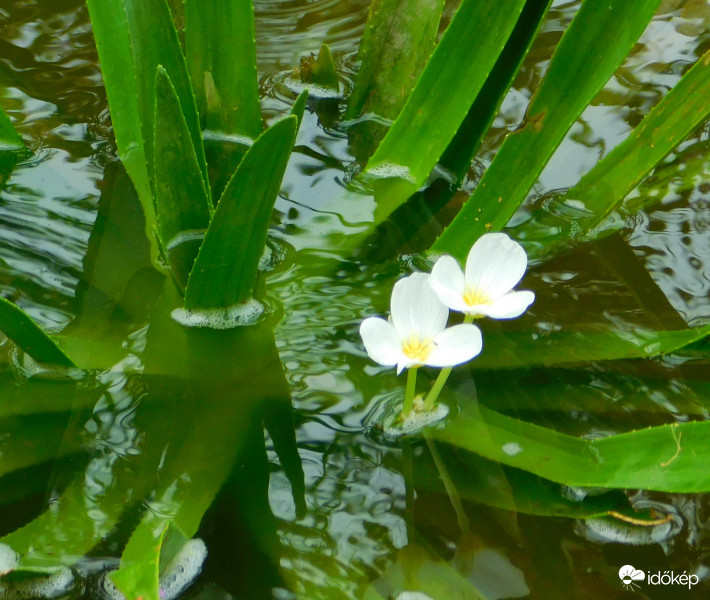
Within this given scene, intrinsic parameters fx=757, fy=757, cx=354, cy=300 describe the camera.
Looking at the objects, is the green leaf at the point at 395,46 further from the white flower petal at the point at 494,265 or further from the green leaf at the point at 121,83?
the white flower petal at the point at 494,265

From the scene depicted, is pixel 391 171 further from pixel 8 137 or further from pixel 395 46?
pixel 8 137

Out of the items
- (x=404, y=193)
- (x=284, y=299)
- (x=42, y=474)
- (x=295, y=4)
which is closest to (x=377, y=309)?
(x=284, y=299)

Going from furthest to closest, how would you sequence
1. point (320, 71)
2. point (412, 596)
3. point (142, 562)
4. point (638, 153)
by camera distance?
point (320, 71)
point (638, 153)
point (412, 596)
point (142, 562)

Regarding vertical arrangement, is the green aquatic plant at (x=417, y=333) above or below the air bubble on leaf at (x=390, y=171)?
above

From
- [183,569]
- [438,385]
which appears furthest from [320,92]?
[183,569]

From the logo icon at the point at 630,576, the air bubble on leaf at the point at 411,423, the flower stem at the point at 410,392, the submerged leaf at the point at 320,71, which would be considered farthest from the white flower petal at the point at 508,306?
the submerged leaf at the point at 320,71

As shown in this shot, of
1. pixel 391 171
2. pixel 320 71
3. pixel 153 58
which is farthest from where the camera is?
pixel 320 71

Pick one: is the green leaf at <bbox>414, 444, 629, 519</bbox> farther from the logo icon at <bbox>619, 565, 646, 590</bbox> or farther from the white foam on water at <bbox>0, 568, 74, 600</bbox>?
the white foam on water at <bbox>0, 568, 74, 600</bbox>
